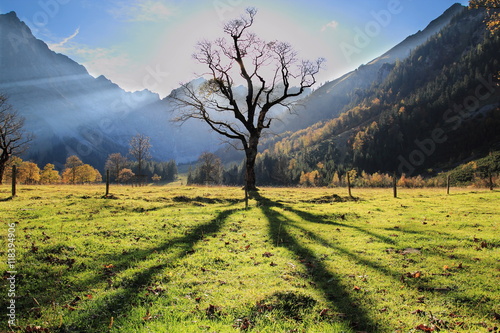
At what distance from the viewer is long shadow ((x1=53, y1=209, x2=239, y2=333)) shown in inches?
198

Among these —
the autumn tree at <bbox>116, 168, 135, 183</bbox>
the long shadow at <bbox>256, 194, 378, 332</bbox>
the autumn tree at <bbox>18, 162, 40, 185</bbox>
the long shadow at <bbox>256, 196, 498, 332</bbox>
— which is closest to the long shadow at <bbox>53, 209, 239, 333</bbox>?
the long shadow at <bbox>256, 194, 378, 332</bbox>

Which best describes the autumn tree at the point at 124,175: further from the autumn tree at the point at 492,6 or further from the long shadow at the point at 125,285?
the autumn tree at the point at 492,6

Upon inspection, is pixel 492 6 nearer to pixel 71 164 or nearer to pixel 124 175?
pixel 71 164

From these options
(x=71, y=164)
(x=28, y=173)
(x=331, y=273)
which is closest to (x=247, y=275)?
(x=331, y=273)

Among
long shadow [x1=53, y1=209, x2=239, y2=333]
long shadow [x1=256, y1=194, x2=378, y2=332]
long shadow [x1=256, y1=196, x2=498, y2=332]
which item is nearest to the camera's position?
long shadow [x1=53, y1=209, x2=239, y2=333]

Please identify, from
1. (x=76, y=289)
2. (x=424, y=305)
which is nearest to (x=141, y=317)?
(x=76, y=289)

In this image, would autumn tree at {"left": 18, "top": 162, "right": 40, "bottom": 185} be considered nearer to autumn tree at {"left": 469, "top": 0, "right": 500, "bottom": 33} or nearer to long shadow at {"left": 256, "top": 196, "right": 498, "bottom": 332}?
long shadow at {"left": 256, "top": 196, "right": 498, "bottom": 332}

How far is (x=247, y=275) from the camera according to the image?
7.67 meters

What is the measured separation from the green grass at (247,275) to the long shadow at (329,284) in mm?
32

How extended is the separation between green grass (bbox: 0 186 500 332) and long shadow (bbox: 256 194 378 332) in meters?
0.03

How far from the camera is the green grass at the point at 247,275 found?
17.3 feet

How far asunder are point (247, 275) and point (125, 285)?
3246 millimetres

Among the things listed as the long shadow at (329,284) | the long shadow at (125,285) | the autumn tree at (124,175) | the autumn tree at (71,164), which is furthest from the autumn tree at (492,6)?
the autumn tree at (71,164)

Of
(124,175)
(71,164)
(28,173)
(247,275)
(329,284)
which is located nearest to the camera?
(329,284)
